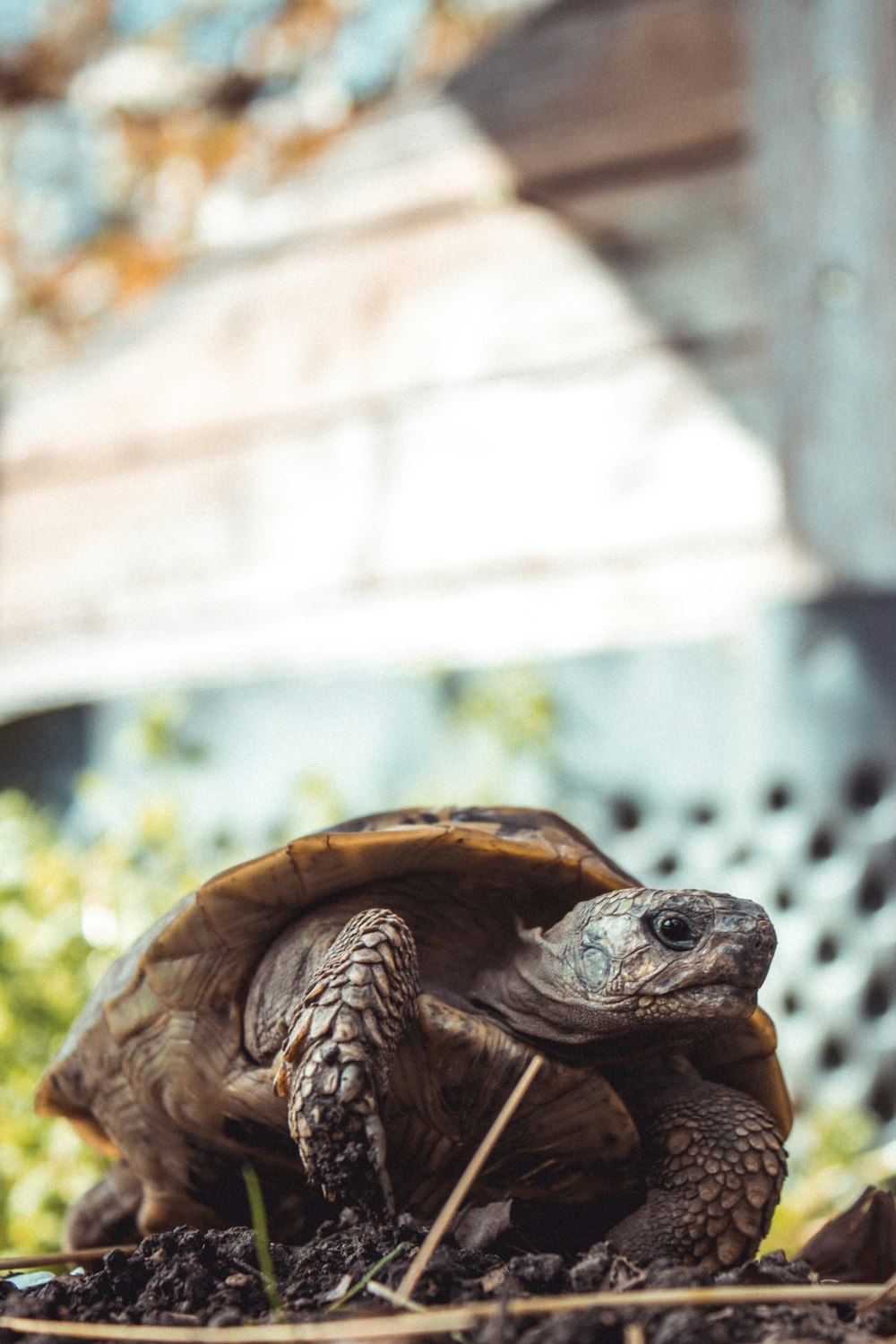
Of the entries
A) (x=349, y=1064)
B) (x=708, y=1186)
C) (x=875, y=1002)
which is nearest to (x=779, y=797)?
(x=875, y=1002)

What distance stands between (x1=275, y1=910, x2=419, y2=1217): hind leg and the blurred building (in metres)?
1.58

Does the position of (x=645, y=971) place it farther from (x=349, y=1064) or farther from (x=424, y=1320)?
(x=424, y=1320)

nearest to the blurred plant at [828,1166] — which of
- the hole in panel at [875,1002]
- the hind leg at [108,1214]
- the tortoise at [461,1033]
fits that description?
the hole in panel at [875,1002]

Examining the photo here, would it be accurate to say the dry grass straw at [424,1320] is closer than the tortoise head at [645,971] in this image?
Yes

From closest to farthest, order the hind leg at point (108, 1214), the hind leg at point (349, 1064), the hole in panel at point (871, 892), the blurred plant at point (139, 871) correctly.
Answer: the hind leg at point (349, 1064), the hind leg at point (108, 1214), the blurred plant at point (139, 871), the hole in panel at point (871, 892)

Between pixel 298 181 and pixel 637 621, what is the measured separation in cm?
153

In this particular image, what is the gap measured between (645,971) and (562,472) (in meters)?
1.89

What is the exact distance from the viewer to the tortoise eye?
1192 mm

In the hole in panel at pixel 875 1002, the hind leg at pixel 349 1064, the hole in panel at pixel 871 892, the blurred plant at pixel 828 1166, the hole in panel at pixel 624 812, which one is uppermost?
the hind leg at pixel 349 1064

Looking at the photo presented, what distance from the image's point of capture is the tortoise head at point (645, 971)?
117cm

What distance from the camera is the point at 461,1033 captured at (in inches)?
47.4

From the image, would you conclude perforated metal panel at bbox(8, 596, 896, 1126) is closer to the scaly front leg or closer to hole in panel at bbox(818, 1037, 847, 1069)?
hole in panel at bbox(818, 1037, 847, 1069)

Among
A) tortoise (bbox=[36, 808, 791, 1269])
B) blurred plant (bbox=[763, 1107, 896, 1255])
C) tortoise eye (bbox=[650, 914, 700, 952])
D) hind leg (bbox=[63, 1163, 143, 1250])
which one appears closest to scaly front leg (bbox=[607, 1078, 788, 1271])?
tortoise (bbox=[36, 808, 791, 1269])

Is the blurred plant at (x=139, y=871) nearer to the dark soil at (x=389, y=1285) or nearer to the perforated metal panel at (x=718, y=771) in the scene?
the perforated metal panel at (x=718, y=771)
